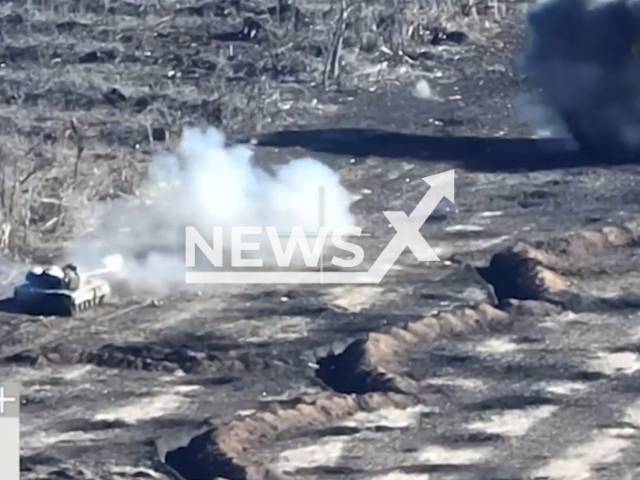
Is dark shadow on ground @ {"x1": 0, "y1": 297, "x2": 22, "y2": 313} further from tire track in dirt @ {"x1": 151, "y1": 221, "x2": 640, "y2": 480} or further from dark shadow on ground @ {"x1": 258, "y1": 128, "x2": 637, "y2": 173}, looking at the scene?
dark shadow on ground @ {"x1": 258, "y1": 128, "x2": 637, "y2": 173}

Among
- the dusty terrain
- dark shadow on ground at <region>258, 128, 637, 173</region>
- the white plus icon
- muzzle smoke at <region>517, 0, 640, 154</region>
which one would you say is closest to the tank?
the dusty terrain

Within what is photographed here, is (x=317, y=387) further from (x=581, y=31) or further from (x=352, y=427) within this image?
(x=581, y=31)

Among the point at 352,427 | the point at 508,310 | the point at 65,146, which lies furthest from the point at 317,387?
the point at 65,146

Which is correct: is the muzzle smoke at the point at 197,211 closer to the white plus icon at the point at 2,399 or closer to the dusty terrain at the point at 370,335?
the dusty terrain at the point at 370,335

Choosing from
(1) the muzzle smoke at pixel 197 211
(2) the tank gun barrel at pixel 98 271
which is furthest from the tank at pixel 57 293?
(1) the muzzle smoke at pixel 197 211

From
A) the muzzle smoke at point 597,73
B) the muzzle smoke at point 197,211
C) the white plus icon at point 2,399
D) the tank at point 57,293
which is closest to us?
the white plus icon at point 2,399

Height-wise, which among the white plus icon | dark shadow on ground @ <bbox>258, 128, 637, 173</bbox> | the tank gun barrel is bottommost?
the white plus icon

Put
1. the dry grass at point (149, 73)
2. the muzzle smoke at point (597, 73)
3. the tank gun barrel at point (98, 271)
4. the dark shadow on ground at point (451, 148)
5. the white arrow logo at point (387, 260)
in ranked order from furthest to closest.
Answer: the muzzle smoke at point (597, 73) < the dark shadow on ground at point (451, 148) < the dry grass at point (149, 73) < the white arrow logo at point (387, 260) < the tank gun barrel at point (98, 271)
